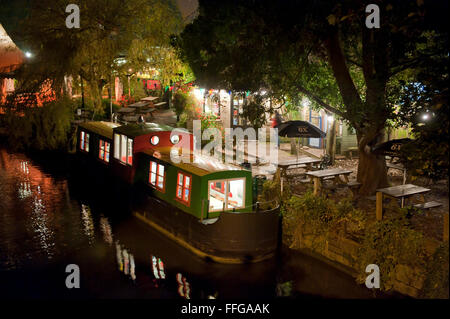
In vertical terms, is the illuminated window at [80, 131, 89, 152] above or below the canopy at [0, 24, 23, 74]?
below

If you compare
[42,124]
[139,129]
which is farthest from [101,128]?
[42,124]

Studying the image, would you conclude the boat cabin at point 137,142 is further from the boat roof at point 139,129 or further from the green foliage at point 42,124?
the green foliage at point 42,124

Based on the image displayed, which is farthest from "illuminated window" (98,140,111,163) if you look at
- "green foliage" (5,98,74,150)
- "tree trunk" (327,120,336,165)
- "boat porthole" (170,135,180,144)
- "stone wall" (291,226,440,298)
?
"tree trunk" (327,120,336,165)

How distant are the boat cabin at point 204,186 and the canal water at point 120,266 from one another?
4.68ft

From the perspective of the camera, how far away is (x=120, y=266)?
12227 mm

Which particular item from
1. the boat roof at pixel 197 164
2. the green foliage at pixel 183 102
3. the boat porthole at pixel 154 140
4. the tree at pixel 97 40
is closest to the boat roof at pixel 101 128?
the boat porthole at pixel 154 140

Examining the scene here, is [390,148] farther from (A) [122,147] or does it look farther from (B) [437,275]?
(A) [122,147]

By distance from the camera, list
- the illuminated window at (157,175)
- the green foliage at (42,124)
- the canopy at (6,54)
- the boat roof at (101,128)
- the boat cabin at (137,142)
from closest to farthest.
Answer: the illuminated window at (157,175), the boat cabin at (137,142), the boat roof at (101,128), the green foliage at (42,124), the canopy at (6,54)

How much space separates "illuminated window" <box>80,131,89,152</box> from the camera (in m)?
20.1

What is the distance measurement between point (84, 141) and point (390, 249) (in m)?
14.5

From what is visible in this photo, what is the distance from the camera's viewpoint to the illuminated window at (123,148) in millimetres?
16156

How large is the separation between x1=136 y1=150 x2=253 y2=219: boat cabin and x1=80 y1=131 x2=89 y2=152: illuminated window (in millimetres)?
7220

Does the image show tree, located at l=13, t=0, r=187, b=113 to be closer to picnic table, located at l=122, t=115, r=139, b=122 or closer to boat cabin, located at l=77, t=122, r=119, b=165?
picnic table, located at l=122, t=115, r=139, b=122
